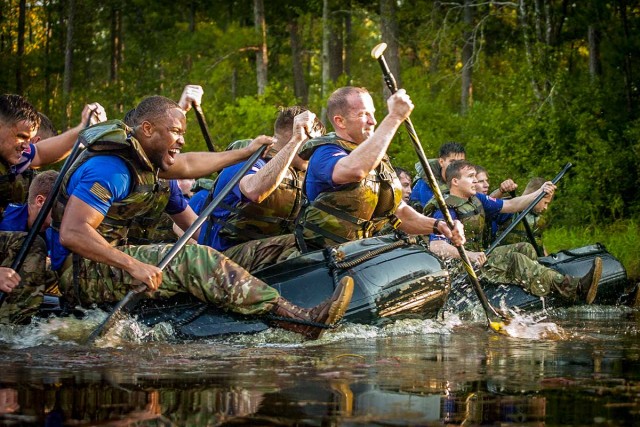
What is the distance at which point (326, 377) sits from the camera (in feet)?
16.5

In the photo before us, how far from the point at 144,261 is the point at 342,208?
154cm

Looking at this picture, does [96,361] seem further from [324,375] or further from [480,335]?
[480,335]

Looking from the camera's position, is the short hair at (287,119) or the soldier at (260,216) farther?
the short hair at (287,119)

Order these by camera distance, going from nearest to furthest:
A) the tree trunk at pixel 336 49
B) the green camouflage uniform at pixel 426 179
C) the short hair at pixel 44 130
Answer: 1. the short hair at pixel 44 130
2. the green camouflage uniform at pixel 426 179
3. the tree trunk at pixel 336 49

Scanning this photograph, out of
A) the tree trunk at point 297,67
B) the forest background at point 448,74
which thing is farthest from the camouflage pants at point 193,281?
the tree trunk at point 297,67

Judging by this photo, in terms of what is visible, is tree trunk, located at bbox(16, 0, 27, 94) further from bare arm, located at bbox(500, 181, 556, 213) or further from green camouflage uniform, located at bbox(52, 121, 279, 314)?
green camouflage uniform, located at bbox(52, 121, 279, 314)

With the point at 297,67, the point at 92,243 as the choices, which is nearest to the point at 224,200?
the point at 92,243

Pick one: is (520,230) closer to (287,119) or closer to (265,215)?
(287,119)

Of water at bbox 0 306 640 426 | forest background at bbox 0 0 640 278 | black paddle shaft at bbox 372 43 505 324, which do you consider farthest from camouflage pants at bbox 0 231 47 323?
forest background at bbox 0 0 640 278

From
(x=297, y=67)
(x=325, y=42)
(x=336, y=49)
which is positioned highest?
(x=336, y=49)

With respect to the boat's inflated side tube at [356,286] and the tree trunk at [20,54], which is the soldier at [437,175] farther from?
the tree trunk at [20,54]

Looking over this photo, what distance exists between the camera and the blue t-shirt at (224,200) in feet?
26.2

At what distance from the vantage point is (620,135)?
1702 cm

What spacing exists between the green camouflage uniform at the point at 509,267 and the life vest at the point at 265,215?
95.8 inches
